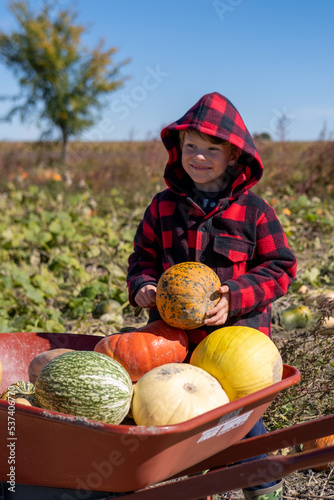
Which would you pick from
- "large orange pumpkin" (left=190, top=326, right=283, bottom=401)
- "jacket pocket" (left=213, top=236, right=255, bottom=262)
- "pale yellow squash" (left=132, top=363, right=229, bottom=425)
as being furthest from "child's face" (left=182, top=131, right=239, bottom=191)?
"pale yellow squash" (left=132, top=363, right=229, bottom=425)

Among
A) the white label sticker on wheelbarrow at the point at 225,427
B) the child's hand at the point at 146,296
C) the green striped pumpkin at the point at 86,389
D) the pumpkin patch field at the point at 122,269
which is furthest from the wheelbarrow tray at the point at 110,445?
the child's hand at the point at 146,296

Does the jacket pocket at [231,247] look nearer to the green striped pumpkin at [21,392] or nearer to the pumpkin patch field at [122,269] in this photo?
the pumpkin patch field at [122,269]

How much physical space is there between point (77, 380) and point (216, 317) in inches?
25.5

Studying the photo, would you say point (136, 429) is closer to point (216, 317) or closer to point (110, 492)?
point (110, 492)

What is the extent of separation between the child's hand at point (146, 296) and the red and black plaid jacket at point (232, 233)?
64mm

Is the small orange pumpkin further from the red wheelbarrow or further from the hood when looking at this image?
the hood

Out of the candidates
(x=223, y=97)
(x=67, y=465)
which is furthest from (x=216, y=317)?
(x=223, y=97)

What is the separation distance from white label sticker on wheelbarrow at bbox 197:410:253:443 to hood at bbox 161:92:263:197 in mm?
1035

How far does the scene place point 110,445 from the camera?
1503 mm

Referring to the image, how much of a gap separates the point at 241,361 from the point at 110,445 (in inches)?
20.9

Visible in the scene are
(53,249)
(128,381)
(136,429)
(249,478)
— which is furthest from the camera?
(53,249)

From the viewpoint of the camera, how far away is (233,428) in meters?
1.72

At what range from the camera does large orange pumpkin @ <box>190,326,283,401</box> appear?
1.77 metres

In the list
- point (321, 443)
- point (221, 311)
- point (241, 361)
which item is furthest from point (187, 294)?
point (321, 443)
